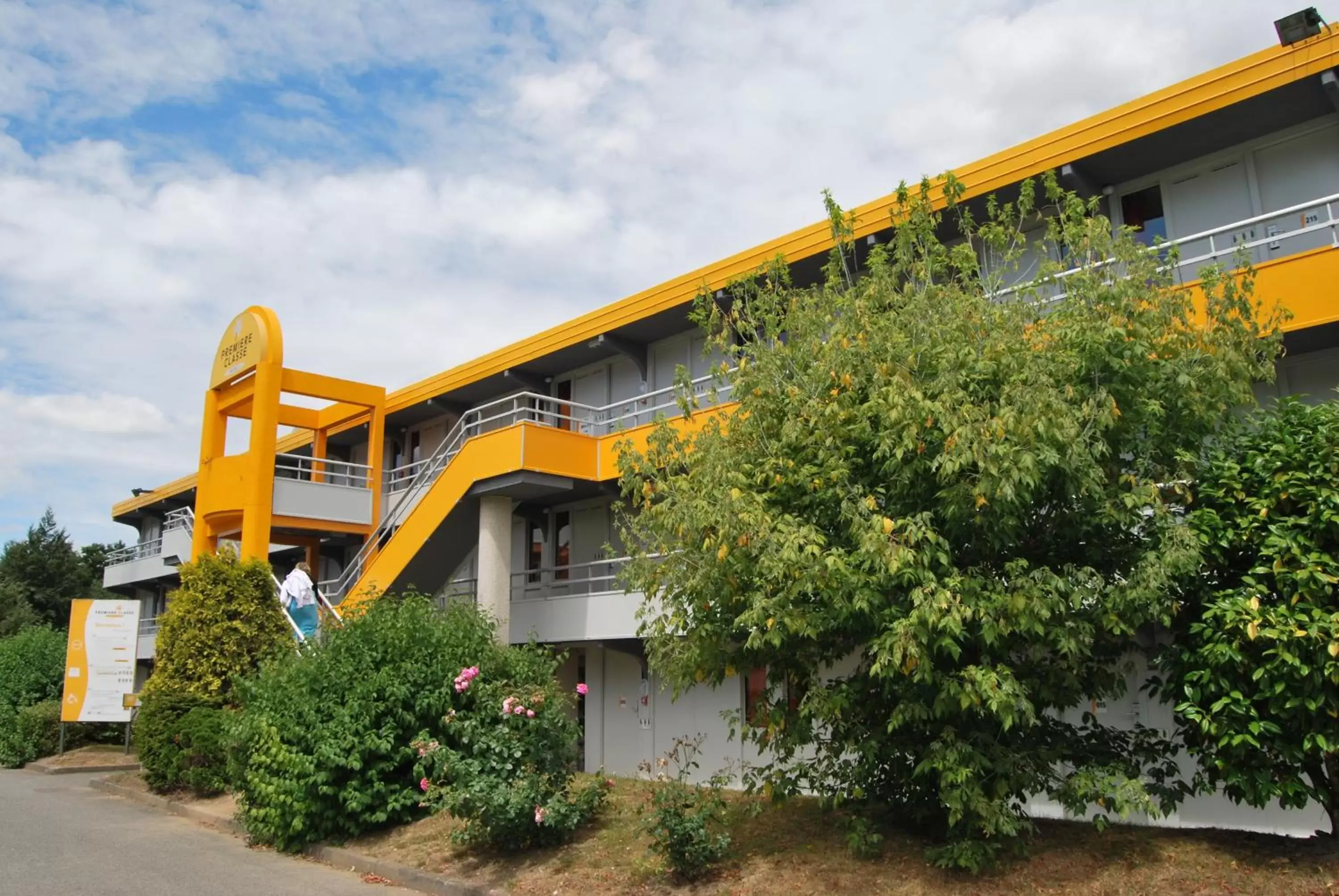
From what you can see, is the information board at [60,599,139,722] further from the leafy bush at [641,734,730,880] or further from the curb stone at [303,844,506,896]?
the leafy bush at [641,734,730,880]

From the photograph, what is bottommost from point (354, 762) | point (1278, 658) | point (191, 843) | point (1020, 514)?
point (191, 843)

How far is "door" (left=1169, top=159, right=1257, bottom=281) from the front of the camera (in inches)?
525

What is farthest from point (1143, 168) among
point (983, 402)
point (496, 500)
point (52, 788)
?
point (52, 788)

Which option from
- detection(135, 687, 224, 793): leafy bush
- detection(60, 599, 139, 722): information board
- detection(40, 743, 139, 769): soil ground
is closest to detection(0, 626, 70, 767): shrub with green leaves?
detection(40, 743, 139, 769): soil ground

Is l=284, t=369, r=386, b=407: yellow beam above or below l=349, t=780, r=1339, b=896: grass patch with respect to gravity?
above

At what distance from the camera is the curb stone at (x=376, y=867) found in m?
10.1

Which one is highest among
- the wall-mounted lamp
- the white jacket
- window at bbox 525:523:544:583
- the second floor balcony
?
the wall-mounted lamp

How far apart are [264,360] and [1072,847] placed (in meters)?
17.3

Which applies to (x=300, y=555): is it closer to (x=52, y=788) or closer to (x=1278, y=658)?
(x=52, y=788)

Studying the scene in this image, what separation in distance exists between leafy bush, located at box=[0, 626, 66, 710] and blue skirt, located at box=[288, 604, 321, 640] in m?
12.5

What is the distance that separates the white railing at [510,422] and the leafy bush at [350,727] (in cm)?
487

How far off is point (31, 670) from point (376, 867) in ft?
72.3

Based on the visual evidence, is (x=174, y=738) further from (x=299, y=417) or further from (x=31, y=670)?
(x=31, y=670)

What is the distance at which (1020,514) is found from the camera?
797cm
